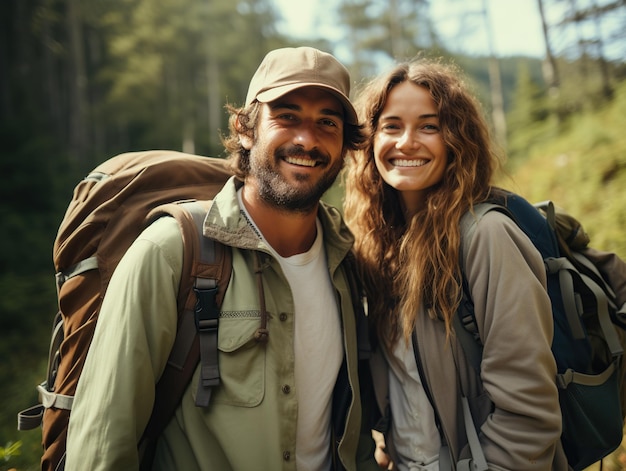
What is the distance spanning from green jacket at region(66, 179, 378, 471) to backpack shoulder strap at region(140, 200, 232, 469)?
4 centimetres

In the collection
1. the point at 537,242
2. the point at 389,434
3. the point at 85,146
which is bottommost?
the point at 389,434

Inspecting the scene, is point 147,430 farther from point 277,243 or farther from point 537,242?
point 537,242

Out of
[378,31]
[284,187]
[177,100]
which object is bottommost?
[284,187]

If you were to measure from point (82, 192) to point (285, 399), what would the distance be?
1632 millimetres

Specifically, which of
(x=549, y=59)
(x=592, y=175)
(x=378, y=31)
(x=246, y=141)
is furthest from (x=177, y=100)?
(x=246, y=141)

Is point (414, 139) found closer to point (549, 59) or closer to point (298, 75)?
point (298, 75)

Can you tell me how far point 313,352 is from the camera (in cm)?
247

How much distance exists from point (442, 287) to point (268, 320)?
0.93 metres

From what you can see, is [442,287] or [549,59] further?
[549,59]

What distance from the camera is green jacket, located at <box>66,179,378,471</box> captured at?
6.23ft

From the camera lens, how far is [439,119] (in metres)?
2.63

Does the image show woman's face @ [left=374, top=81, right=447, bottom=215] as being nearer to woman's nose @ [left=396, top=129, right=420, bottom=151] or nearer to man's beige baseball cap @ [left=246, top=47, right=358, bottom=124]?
woman's nose @ [left=396, top=129, right=420, bottom=151]

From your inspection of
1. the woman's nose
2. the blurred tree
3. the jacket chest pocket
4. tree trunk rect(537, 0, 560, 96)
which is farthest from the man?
the blurred tree

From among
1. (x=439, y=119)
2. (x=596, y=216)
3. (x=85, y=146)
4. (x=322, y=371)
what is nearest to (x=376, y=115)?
(x=439, y=119)
